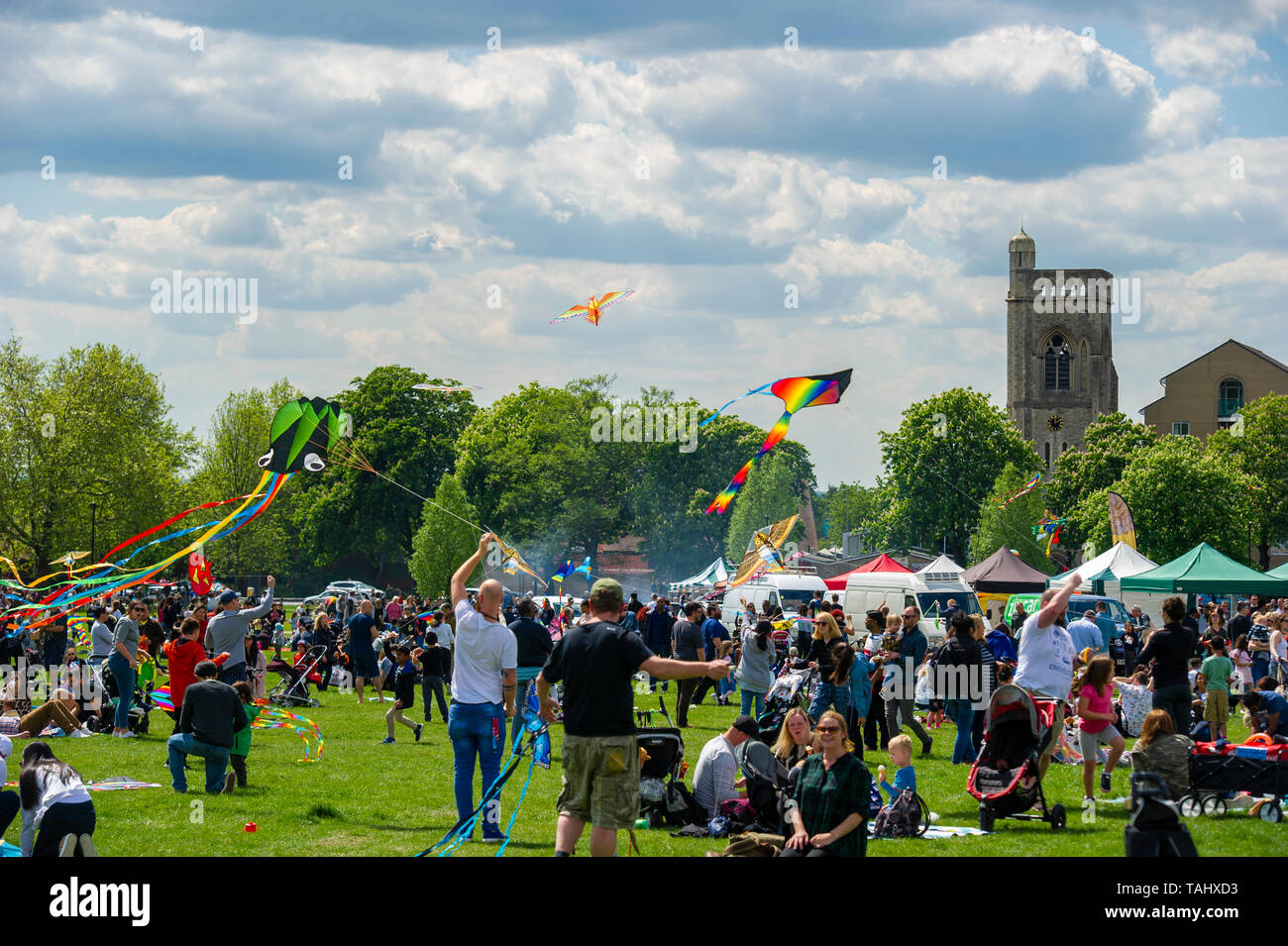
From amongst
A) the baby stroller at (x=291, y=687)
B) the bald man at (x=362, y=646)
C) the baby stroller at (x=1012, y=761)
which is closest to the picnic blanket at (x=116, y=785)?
the baby stroller at (x=1012, y=761)

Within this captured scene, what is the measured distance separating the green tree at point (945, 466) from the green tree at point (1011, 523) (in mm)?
965

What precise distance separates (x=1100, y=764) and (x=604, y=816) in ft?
25.3

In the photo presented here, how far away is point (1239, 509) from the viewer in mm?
55656

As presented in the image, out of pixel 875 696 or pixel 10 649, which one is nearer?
pixel 875 696

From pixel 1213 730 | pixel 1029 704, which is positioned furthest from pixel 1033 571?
pixel 1029 704

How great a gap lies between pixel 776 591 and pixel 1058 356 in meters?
66.1

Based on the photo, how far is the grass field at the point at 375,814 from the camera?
9.25 meters

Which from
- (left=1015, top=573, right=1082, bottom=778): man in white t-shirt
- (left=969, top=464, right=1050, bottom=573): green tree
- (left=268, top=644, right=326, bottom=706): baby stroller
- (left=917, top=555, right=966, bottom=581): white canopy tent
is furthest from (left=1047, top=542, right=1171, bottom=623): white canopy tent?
(left=969, top=464, right=1050, bottom=573): green tree

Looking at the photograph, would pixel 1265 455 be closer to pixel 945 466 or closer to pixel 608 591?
pixel 945 466

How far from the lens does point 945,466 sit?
67.9 meters

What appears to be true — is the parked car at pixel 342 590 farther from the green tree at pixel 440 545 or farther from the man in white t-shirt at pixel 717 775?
the man in white t-shirt at pixel 717 775

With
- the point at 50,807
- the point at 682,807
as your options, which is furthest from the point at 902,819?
the point at 50,807
